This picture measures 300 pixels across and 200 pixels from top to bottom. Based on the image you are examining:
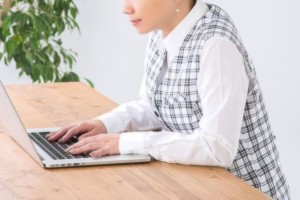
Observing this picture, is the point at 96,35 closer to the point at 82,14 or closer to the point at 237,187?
the point at 82,14

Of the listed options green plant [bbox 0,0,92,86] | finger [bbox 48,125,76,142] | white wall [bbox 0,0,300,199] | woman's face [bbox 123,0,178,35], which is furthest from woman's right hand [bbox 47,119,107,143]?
green plant [bbox 0,0,92,86]

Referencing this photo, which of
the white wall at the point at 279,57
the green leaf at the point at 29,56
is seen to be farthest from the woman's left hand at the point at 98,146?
the green leaf at the point at 29,56

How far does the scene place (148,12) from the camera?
2.37 m

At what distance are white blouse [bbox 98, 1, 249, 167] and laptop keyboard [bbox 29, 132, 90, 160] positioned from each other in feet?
0.51

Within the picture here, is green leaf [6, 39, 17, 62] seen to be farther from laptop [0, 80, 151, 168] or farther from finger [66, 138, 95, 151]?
finger [66, 138, 95, 151]

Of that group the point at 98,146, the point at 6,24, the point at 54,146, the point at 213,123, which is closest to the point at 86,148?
the point at 98,146

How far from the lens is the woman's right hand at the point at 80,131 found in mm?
2443

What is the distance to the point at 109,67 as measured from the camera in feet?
16.6

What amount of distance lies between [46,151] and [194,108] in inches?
17.4

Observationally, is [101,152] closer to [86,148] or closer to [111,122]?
[86,148]

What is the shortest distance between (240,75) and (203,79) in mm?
103

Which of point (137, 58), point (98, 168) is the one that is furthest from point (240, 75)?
point (137, 58)

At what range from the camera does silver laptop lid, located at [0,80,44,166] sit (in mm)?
2195

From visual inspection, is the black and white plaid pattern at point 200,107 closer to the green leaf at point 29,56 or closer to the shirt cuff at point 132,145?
the shirt cuff at point 132,145
